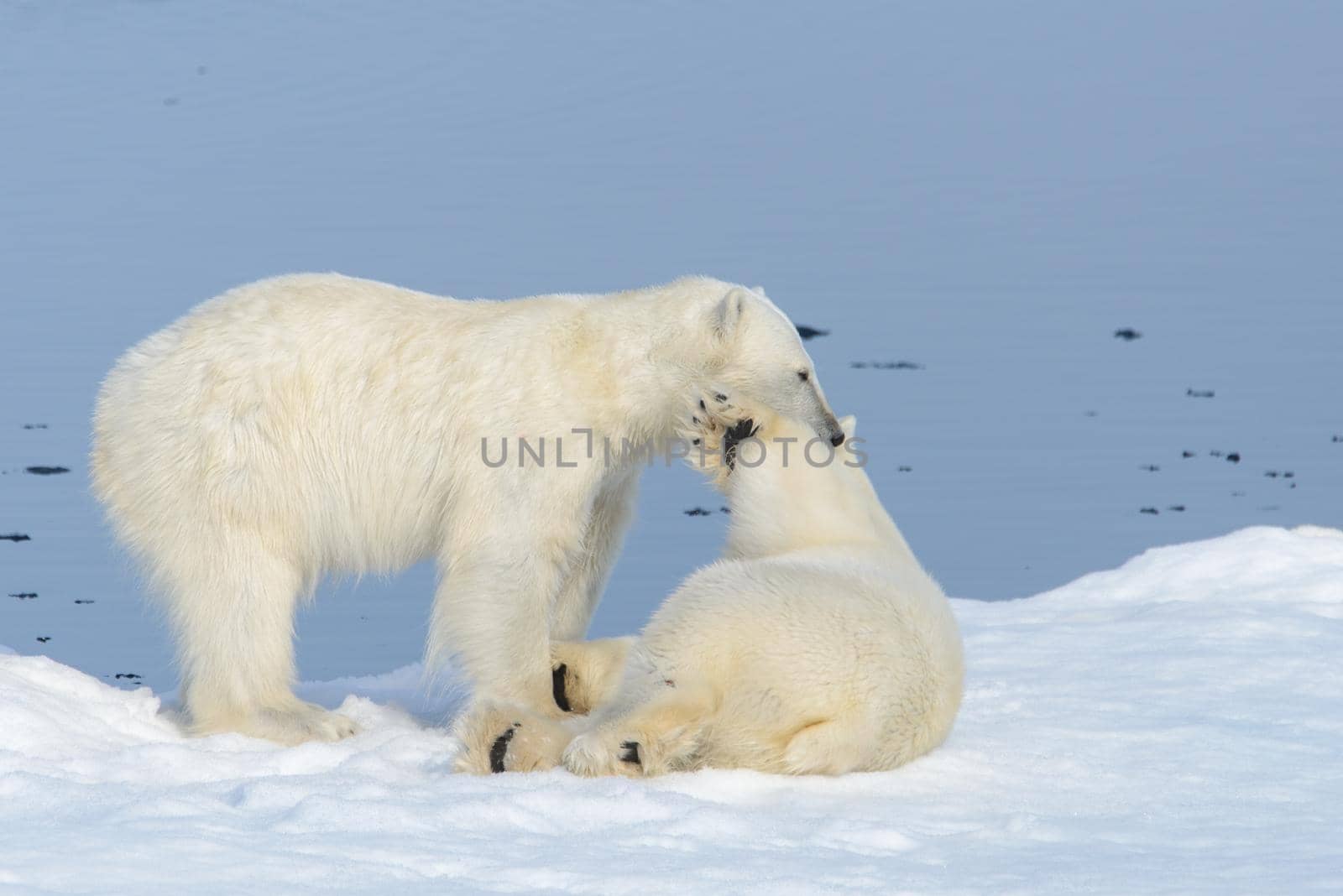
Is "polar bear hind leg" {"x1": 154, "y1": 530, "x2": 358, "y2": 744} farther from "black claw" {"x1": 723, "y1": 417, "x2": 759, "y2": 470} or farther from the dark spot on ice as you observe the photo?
the dark spot on ice

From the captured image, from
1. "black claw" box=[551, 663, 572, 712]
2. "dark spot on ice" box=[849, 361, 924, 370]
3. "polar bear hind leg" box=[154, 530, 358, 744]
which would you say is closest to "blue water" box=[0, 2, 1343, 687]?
"dark spot on ice" box=[849, 361, 924, 370]

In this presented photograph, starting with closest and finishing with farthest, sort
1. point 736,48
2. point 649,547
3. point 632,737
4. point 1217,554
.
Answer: point 632,737 → point 1217,554 → point 649,547 → point 736,48

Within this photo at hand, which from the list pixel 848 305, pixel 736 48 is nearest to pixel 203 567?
pixel 848 305

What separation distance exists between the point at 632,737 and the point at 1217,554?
12.1 feet

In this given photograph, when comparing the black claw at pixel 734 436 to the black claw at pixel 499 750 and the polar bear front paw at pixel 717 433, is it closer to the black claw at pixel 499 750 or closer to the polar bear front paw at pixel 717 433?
the polar bear front paw at pixel 717 433

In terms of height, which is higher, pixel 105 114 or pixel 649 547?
pixel 105 114

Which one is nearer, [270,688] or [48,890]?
[48,890]

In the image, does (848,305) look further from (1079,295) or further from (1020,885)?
(1020,885)

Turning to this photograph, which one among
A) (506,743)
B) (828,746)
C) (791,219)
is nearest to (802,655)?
(828,746)

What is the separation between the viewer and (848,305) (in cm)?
1359

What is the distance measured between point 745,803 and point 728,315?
182cm

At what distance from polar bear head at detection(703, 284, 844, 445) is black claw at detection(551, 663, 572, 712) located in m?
0.99

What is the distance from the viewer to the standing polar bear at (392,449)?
523 centimetres

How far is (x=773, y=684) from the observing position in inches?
169
